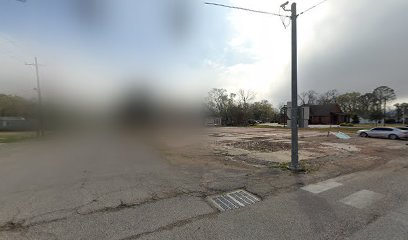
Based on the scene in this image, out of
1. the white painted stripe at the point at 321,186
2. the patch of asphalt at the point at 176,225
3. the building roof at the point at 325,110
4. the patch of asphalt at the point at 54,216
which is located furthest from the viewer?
the building roof at the point at 325,110

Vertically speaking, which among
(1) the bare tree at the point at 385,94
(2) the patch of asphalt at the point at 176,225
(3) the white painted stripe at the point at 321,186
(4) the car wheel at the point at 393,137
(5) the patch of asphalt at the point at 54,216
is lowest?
(4) the car wheel at the point at 393,137

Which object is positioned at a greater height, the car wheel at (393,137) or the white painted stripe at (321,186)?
the white painted stripe at (321,186)

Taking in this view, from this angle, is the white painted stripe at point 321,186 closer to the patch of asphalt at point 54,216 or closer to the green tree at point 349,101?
the patch of asphalt at point 54,216

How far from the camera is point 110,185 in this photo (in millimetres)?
6066

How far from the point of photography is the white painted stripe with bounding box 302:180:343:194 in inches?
226

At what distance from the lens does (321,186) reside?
6102 millimetres

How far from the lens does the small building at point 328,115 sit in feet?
211

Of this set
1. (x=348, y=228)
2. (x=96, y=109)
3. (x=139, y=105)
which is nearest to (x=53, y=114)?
A: (x=96, y=109)

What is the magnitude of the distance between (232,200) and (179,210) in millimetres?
1270

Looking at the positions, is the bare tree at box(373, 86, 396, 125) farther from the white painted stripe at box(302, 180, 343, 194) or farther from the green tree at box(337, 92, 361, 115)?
the white painted stripe at box(302, 180, 343, 194)

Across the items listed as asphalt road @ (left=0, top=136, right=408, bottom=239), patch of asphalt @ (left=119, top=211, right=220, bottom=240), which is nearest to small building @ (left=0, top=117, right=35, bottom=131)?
asphalt road @ (left=0, top=136, right=408, bottom=239)

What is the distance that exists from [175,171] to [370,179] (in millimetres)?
6071

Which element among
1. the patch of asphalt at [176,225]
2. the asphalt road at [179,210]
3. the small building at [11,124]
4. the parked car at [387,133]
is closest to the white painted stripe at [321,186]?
the asphalt road at [179,210]

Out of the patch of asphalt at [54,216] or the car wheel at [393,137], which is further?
the car wheel at [393,137]
